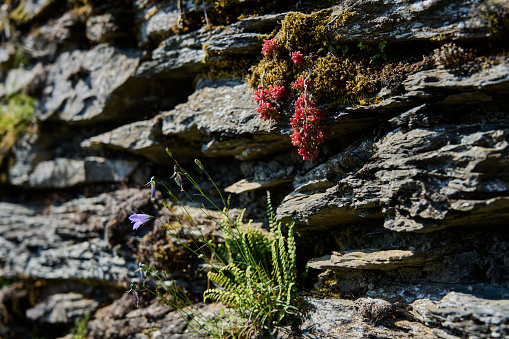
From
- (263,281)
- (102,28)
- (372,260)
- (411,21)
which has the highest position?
(102,28)

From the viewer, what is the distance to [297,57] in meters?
4.68

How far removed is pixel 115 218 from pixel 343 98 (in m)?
5.06

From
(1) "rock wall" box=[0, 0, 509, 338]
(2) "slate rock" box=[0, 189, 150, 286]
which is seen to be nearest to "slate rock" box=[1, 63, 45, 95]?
(1) "rock wall" box=[0, 0, 509, 338]

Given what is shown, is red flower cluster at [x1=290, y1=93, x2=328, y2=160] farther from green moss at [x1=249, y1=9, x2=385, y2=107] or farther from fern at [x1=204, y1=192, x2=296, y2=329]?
fern at [x1=204, y1=192, x2=296, y2=329]

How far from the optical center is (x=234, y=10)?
563cm

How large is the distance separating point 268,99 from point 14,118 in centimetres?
801

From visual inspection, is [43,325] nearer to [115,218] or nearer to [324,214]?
[115,218]

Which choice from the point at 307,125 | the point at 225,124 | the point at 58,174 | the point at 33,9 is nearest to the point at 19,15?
the point at 33,9

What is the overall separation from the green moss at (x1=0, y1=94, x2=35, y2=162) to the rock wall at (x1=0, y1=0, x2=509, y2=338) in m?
0.15

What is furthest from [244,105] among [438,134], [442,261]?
[442,261]

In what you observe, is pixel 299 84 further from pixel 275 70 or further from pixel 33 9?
pixel 33 9

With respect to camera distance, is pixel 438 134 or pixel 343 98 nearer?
pixel 438 134

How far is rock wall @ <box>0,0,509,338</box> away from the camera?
12.0 ft

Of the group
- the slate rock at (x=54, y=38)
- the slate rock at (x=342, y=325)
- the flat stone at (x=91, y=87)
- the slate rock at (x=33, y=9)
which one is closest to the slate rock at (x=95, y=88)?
the flat stone at (x=91, y=87)
